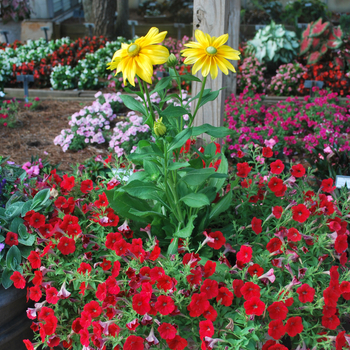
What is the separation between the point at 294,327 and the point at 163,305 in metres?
0.49

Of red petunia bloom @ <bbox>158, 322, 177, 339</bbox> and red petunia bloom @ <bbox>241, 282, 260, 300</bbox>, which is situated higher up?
red petunia bloom @ <bbox>241, 282, 260, 300</bbox>

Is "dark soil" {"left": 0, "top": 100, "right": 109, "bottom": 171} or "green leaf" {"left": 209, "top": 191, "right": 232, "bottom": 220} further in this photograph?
"dark soil" {"left": 0, "top": 100, "right": 109, "bottom": 171}

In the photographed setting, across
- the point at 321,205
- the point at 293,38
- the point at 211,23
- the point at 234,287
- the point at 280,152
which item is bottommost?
the point at 280,152

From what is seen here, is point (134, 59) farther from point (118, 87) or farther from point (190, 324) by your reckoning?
point (118, 87)

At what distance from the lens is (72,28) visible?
9641mm

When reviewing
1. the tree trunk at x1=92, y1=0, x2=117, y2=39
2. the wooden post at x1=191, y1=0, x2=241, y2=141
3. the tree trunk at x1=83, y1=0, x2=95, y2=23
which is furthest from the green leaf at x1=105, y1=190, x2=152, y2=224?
the tree trunk at x1=83, y1=0, x2=95, y2=23

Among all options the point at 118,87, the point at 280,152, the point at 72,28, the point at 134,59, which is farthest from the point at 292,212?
the point at 72,28

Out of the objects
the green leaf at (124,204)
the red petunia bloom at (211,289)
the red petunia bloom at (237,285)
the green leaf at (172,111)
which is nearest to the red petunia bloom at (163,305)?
the red petunia bloom at (211,289)

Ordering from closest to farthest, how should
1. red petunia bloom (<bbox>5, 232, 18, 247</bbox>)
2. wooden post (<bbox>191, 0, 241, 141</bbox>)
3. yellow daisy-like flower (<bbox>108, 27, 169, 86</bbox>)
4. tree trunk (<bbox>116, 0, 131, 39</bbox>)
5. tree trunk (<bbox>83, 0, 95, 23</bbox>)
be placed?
yellow daisy-like flower (<bbox>108, 27, 169, 86</bbox>) < red petunia bloom (<bbox>5, 232, 18, 247</bbox>) < wooden post (<bbox>191, 0, 241, 141</bbox>) < tree trunk (<bbox>116, 0, 131, 39</bbox>) < tree trunk (<bbox>83, 0, 95, 23</bbox>)

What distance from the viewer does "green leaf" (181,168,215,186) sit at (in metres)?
1.47

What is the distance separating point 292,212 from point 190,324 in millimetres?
693

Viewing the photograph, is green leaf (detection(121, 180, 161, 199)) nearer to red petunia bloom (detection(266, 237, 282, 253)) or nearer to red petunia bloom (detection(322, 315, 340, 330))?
red petunia bloom (detection(266, 237, 282, 253))

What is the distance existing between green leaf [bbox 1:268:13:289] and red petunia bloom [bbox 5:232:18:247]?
13 centimetres

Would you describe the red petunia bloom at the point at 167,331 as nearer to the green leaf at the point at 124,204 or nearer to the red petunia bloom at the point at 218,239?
the red petunia bloom at the point at 218,239
